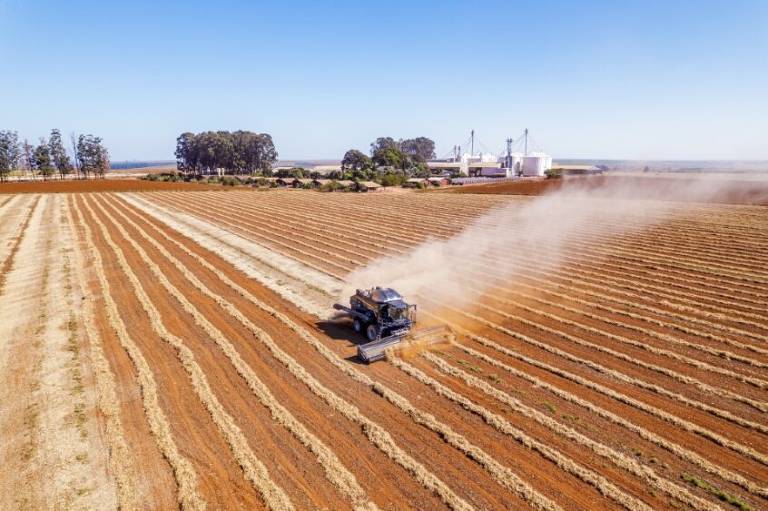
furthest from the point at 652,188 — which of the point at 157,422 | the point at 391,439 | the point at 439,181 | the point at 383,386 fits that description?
the point at 157,422

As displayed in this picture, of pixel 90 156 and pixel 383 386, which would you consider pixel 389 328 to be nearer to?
pixel 383 386

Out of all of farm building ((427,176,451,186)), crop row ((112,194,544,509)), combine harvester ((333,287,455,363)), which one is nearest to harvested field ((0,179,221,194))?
farm building ((427,176,451,186))

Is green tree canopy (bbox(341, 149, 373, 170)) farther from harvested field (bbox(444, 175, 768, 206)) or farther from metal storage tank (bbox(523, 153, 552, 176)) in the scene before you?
harvested field (bbox(444, 175, 768, 206))

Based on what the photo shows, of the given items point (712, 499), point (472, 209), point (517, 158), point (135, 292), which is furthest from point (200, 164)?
point (712, 499)

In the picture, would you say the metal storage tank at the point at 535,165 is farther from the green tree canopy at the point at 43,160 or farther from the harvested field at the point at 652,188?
the green tree canopy at the point at 43,160

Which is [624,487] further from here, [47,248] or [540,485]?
[47,248]

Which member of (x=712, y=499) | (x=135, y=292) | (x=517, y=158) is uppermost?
(x=517, y=158)

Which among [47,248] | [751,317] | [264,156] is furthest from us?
[264,156]
